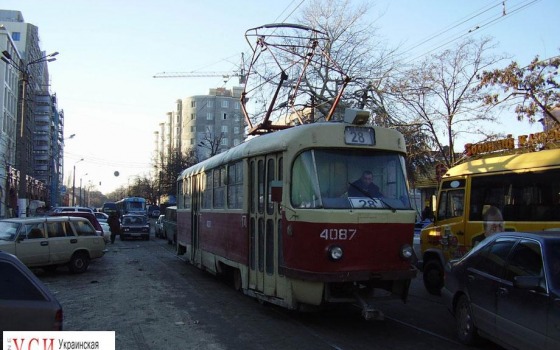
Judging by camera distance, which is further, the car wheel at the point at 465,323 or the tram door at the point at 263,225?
the tram door at the point at 263,225

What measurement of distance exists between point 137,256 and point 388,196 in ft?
49.7

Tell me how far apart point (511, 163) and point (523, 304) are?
491 cm

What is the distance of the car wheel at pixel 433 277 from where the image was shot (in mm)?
11299

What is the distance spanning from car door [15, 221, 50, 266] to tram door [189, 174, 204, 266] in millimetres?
4086

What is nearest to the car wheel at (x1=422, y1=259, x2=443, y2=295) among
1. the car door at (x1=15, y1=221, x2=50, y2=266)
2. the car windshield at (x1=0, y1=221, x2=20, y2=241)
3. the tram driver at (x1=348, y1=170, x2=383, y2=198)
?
the tram driver at (x1=348, y1=170, x2=383, y2=198)

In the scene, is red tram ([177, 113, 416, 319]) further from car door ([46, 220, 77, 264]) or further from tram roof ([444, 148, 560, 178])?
car door ([46, 220, 77, 264])

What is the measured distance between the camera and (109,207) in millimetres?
61781

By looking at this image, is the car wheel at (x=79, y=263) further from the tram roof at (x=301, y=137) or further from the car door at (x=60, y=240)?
the tram roof at (x=301, y=137)

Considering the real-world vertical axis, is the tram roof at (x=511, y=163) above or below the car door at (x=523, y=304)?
above

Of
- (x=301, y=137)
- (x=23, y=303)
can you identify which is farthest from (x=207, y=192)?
(x=23, y=303)

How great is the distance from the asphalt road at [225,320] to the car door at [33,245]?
1726 millimetres

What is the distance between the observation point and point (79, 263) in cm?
1510

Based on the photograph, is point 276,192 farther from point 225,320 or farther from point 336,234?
point 225,320

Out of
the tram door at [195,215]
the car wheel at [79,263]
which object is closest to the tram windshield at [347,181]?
the tram door at [195,215]
